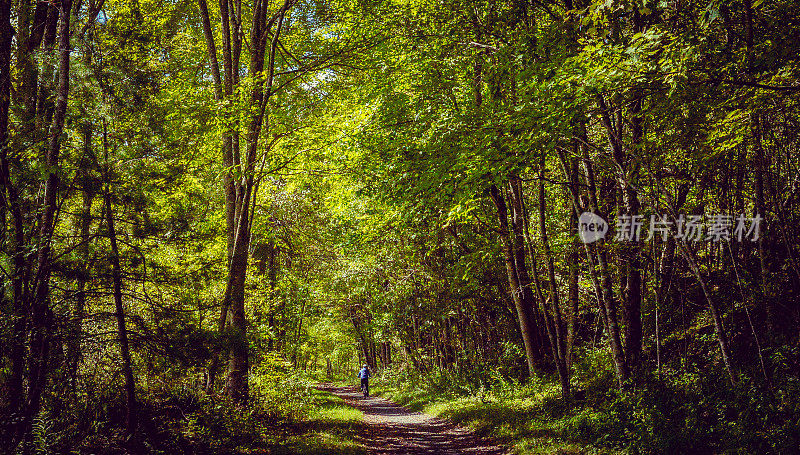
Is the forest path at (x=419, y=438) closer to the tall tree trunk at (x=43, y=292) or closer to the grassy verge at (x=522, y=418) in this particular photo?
the grassy verge at (x=522, y=418)

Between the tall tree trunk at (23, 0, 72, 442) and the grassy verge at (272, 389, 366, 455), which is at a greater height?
the tall tree trunk at (23, 0, 72, 442)

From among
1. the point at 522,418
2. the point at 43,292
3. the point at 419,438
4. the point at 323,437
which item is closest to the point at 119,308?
the point at 43,292

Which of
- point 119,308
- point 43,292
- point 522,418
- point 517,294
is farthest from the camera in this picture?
point 517,294

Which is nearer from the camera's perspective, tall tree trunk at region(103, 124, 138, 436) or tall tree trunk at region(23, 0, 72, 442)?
tall tree trunk at region(23, 0, 72, 442)

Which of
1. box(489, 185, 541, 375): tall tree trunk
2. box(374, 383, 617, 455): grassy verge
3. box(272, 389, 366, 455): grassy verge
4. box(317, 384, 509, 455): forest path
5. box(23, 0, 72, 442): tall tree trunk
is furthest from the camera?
box(489, 185, 541, 375): tall tree trunk

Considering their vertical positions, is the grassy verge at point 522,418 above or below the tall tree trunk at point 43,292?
below

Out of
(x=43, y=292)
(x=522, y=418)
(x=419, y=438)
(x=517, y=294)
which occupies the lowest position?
(x=419, y=438)

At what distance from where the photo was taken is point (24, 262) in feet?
16.9

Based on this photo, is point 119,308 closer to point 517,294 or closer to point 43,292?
point 43,292

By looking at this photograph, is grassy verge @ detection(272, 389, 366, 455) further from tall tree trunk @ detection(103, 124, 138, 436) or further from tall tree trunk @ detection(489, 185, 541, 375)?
tall tree trunk @ detection(489, 185, 541, 375)

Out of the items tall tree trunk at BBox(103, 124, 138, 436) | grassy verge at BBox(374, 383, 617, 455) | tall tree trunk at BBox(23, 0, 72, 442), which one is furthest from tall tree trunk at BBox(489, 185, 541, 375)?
tall tree trunk at BBox(23, 0, 72, 442)

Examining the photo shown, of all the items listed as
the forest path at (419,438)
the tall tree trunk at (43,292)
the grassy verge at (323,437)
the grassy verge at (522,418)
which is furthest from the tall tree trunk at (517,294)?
the tall tree trunk at (43,292)

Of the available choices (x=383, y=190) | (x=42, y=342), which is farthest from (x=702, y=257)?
(x=42, y=342)

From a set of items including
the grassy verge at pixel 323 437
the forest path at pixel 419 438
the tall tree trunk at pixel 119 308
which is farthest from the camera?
the forest path at pixel 419 438
